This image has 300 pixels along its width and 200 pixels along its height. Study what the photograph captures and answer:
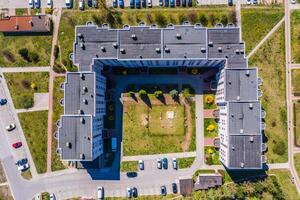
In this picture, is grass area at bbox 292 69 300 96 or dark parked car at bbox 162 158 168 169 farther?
dark parked car at bbox 162 158 168 169

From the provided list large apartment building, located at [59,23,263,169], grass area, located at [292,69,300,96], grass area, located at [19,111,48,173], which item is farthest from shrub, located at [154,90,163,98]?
grass area, located at [292,69,300,96]

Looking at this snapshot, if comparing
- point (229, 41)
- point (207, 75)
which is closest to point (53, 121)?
point (207, 75)

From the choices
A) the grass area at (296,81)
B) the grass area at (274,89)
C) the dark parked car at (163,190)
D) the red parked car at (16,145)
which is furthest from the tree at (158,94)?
the red parked car at (16,145)

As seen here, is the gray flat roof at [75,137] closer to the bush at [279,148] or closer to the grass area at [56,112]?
the grass area at [56,112]

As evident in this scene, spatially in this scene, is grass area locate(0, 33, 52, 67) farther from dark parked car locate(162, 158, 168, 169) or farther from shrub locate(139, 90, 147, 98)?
dark parked car locate(162, 158, 168, 169)

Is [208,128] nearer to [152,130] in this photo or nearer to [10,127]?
[152,130]

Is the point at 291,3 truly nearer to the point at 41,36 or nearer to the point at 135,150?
the point at 135,150

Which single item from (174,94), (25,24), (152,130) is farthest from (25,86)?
(174,94)
